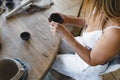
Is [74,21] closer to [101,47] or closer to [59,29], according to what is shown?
[59,29]

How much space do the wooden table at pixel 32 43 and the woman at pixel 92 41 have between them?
0.29 feet

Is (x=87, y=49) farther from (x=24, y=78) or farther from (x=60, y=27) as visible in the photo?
(x=24, y=78)

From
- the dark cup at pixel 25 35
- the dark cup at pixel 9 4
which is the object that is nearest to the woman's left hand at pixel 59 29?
the dark cup at pixel 25 35

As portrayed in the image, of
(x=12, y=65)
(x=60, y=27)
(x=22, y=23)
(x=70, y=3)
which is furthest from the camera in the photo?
(x=70, y=3)

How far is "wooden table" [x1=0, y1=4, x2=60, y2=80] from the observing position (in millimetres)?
1097

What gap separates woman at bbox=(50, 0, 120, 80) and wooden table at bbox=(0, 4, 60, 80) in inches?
3.5

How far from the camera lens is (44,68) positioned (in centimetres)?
108

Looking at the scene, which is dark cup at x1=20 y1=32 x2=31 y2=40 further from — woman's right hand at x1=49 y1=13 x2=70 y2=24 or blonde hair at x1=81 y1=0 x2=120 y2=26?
blonde hair at x1=81 y1=0 x2=120 y2=26

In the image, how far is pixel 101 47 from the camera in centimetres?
107

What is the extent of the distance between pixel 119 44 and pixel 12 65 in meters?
0.55

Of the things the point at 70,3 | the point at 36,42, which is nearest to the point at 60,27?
the point at 36,42

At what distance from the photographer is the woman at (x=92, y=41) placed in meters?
1.04

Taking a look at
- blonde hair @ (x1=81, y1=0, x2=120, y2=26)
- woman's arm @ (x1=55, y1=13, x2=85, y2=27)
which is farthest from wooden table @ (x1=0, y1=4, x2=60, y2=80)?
blonde hair @ (x1=81, y1=0, x2=120, y2=26)

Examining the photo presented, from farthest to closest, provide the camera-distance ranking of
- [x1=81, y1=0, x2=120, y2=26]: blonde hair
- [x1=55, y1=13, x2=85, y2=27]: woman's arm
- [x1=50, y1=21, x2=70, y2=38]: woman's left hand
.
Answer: [x1=55, y1=13, x2=85, y2=27]: woman's arm → [x1=50, y1=21, x2=70, y2=38]: woman's left hand → [x1=81, y1=0, x2=120, y2=26]: blonde hair
